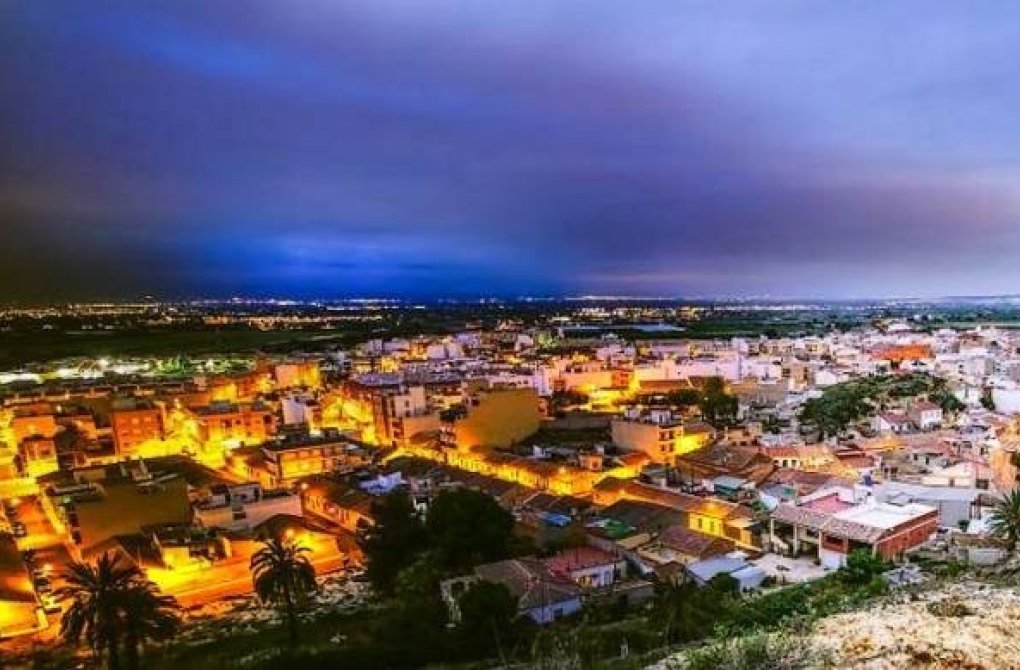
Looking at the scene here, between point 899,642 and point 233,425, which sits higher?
point 899,642

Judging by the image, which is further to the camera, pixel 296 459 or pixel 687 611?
pixel 296 459

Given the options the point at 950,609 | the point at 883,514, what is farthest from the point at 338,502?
the point at 950,609

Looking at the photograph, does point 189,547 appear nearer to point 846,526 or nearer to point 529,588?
point 529,588

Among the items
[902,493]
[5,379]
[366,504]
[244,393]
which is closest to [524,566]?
[366,504]

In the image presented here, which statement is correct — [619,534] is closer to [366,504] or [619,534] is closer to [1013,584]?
[366,504]

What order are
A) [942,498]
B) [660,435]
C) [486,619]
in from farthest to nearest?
1. [660,435]
2. [942,498]
3. [486,619]

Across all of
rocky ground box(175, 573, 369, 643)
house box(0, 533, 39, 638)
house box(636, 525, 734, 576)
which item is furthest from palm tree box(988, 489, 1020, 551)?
house box(0, 533, 39, 638)
